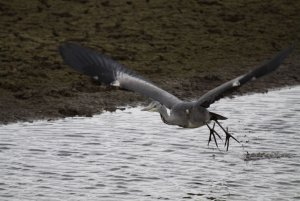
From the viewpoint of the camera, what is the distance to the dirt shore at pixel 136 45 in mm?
12445

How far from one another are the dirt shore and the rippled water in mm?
766

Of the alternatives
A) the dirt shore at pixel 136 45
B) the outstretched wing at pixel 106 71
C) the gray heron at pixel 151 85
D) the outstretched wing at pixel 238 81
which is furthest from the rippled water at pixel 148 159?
the outstretched wing at pixel 238 81

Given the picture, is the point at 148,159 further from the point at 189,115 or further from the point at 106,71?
the point at 189,115

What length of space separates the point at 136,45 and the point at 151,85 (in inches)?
262

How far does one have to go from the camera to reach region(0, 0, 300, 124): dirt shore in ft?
40.8

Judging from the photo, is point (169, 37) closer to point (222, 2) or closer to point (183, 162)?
point (222, 2)

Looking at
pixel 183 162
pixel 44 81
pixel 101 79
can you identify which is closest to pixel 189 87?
pixel 44 81

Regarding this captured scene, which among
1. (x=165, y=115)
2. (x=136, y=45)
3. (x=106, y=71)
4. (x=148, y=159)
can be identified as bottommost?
(x=148, y=159)

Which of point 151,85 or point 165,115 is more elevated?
point 151,85

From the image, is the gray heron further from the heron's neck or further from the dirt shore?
the dirt shore

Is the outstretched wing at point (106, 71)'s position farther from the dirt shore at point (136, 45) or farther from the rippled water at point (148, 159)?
the dirt shore at point (136, 45)

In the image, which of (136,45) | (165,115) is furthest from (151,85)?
(136,45)

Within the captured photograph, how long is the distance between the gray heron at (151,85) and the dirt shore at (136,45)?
10.6ft

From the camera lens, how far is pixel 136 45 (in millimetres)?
15047
